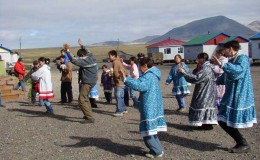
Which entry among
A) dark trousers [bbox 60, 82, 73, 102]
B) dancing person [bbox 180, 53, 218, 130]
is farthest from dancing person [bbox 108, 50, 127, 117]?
dark trousers [bbox 60, 82, 73, 102]

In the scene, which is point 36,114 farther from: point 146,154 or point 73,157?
point 146,154

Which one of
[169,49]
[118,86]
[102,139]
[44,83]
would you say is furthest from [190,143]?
[169,49]

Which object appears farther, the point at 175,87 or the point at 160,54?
the point at 160,54

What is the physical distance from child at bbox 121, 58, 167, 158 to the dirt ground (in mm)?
375

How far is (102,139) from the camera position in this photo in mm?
7328

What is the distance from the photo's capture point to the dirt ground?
6215 millimetres

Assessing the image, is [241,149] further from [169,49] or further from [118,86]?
[169,49]

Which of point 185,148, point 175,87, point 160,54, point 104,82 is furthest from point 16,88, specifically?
point 160,54

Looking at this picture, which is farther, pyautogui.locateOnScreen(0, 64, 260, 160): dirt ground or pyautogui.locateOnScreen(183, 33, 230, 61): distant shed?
pyautogui.locateOnScreen(183, 33, 230, 61): distant shed

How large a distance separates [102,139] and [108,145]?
487 millimetres

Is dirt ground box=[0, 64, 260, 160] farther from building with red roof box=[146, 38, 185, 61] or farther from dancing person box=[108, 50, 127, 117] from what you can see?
building with red roof box=[146, 38, 185, 61]

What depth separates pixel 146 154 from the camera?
235 inches

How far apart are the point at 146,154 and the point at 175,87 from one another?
462 cm

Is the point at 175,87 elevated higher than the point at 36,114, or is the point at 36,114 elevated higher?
the point at 175,87
